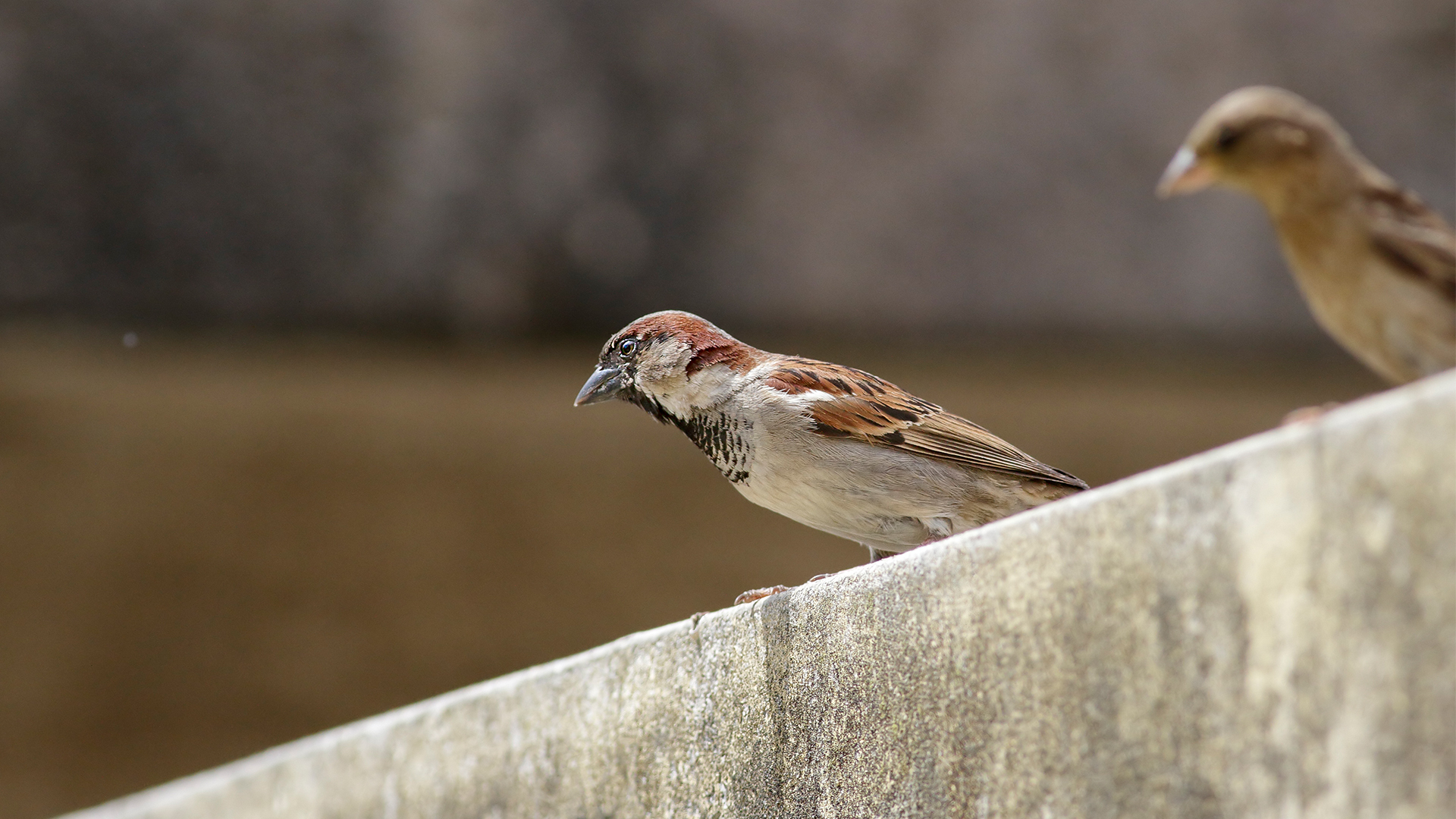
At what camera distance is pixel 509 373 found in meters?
5.92

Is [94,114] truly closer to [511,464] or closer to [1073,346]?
A: [511,464]

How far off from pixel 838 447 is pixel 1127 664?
44.6 inches

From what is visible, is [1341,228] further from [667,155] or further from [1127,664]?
[667,155]

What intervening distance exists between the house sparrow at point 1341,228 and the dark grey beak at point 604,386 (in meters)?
1.11

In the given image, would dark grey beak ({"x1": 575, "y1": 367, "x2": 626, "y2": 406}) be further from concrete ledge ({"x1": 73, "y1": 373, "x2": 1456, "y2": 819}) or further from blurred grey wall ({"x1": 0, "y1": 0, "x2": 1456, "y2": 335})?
blurred grey wall ({"x1": 0, "y1": 0, "x2": 1456, "y2": 335})

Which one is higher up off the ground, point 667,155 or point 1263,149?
point 667,155

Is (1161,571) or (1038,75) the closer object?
(1161,571)

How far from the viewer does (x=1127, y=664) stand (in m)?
1.32

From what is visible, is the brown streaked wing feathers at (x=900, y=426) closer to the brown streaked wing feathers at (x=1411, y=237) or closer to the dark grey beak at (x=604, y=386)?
the dark grey beak at (x=604, y=386)

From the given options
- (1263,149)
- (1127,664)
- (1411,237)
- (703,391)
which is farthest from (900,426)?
(1127,664)

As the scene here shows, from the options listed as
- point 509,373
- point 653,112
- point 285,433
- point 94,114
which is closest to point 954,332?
point 653,112

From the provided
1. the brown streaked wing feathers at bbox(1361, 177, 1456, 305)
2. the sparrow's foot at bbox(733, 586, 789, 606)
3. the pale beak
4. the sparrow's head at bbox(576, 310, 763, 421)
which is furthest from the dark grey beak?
the brown streaked wing feathers at bbox(1361, 177, 1456, 305)

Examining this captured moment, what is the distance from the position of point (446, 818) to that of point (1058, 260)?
13.2 feet

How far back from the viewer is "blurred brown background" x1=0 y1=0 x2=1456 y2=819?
5402 mm
